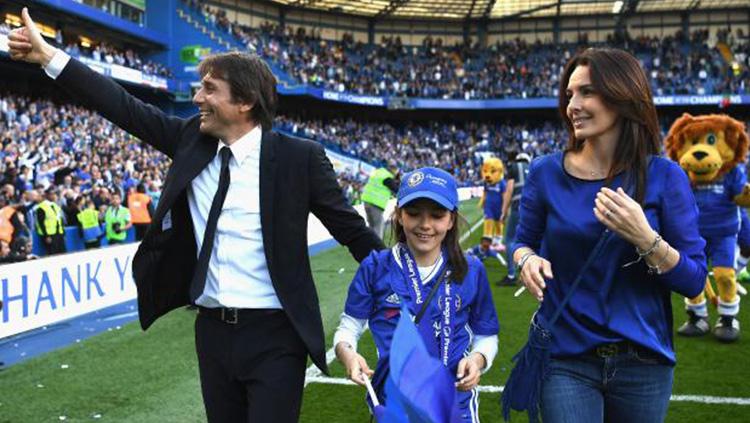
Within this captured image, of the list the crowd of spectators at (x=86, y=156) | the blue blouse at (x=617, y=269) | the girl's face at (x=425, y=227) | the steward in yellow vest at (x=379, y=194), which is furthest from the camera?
the crowd of spectators at (x=86, y=156)

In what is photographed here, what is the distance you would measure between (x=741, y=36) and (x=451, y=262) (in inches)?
2200

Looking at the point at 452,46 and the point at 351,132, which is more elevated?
the point at 452,46

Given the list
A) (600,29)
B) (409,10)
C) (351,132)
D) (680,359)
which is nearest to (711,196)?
(680,359)

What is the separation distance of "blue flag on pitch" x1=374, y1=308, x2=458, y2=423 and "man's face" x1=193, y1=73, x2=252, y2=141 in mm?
1165

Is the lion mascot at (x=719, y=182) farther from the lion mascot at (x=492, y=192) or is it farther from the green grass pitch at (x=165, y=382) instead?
the lion mascot at (x=492, y=192)

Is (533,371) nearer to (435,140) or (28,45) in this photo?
(28,45)

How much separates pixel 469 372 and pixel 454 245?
1.58 feet

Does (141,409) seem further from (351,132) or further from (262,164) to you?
(351,132)

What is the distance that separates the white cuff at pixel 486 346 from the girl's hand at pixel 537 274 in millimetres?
319

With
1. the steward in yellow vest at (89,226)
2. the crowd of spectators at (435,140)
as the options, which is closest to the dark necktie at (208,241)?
the steward in yellow vest at (89,226)

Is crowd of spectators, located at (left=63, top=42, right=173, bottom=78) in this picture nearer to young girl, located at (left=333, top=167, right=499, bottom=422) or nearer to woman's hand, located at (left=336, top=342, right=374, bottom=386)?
young girl, located at (left=333, top=167, right=499, bottom=422)

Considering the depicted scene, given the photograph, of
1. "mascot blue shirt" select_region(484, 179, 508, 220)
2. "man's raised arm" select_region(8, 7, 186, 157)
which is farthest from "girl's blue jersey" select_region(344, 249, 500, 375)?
"mascot blue shirt" select_region(484, 179, 508, 220)

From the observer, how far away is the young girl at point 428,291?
93.3 inches

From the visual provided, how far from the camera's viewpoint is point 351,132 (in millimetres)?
45031
